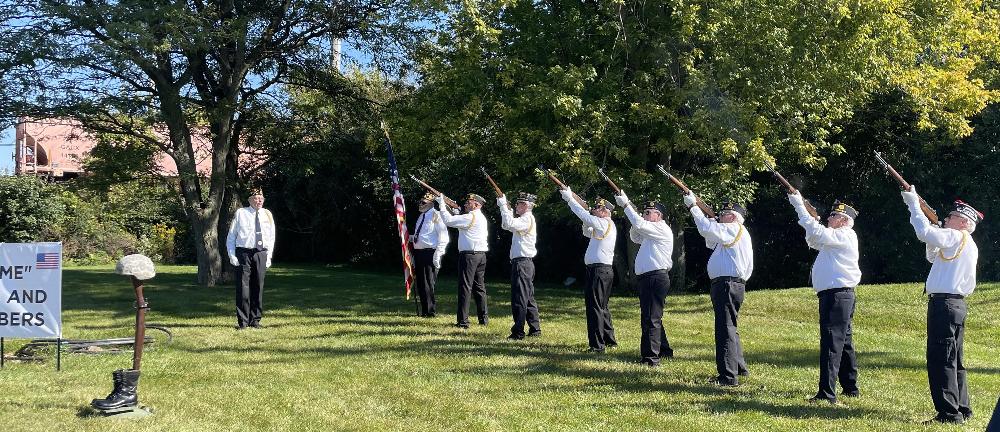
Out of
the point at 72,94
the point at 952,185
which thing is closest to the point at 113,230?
the point at 72,94

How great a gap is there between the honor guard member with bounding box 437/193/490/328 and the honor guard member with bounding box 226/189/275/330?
2672 mm

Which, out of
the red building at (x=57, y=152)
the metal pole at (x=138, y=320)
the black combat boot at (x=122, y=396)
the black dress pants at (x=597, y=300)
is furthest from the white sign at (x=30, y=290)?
the red building at (x=57, y=152)

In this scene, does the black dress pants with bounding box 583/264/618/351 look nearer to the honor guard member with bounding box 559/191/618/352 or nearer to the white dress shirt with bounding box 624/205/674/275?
the honor guard member with bounding box 559/191/618/352

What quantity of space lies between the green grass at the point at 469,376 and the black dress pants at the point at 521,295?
0.29m

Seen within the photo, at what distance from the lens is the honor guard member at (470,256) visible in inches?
500

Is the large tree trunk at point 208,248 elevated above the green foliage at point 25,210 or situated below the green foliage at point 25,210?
below

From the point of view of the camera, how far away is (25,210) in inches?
1125

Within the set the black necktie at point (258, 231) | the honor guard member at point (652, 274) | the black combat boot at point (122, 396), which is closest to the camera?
the black combat boot at point (122, 396)

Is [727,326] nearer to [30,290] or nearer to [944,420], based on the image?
[944,420]

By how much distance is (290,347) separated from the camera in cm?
1065

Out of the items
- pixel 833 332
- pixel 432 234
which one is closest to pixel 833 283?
pixel 833 332

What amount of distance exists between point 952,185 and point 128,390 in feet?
63.3

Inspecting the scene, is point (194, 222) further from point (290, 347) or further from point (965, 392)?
point (965, 392)

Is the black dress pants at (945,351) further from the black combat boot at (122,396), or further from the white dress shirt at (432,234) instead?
the white dress shirt at (432,234)
